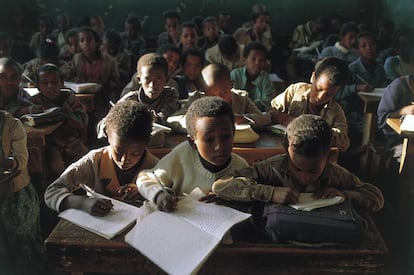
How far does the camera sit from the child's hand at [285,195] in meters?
0.69

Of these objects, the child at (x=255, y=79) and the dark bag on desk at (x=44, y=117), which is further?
the child at (x=255, y=79)

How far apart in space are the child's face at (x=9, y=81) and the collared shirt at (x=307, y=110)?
0.90 metres

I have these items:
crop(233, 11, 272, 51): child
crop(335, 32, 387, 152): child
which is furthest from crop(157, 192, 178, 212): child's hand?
crop(233, 11, 272, 51): child

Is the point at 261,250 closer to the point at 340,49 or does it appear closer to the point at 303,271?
the point at 303,271

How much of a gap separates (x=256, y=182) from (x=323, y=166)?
0.39 ft

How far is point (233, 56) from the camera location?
8.75 feet

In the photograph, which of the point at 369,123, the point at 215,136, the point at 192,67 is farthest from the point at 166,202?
the point at 192,67

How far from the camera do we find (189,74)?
80.3 inches

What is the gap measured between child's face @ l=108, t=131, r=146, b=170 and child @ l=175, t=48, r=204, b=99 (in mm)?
1020

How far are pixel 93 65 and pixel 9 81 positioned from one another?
3.29ft

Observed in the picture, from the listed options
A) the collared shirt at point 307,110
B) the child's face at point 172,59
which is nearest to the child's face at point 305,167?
the collared shirt at point 307,110

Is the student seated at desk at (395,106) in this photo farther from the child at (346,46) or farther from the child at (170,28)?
the child at (170,28)

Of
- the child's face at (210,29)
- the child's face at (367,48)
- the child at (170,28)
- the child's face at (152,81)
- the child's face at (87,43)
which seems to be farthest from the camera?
the child's face at (210,29)

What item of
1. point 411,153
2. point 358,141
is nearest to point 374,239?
point 411,153
